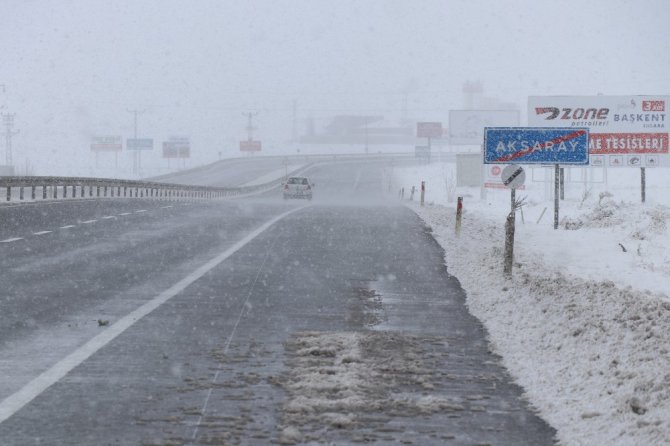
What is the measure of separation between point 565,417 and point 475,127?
3419 inches

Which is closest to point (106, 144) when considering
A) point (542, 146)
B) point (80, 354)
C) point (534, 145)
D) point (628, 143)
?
point (628, 143)

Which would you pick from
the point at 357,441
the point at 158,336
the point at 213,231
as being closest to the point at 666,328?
the point at 357,441

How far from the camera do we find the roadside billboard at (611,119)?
49.6 metres

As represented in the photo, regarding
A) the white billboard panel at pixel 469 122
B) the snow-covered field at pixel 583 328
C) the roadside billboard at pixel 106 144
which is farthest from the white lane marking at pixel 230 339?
the roadside billboard at pixel 106 144

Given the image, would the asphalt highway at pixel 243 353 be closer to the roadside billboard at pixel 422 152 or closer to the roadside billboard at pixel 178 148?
the roadside billboard at pixel 422 152

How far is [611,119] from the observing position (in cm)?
5106

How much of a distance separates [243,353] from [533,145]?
603 inches

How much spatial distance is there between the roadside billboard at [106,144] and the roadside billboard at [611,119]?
152171 mm

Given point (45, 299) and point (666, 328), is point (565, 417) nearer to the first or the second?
point (666, 328)

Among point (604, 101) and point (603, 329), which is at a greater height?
point (604, 101)

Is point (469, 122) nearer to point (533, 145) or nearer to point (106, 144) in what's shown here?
point (533, 145)

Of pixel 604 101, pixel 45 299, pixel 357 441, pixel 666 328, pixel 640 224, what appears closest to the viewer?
pixel 357 441

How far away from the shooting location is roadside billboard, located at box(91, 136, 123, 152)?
195375 millimetres

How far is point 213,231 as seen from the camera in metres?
23.9
